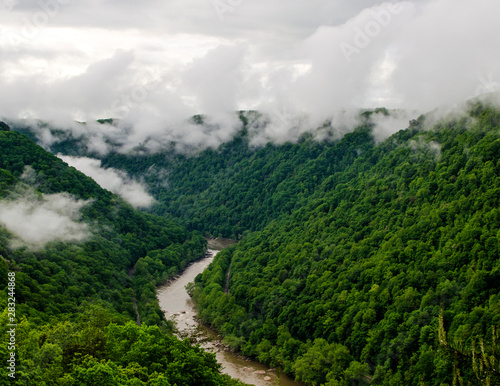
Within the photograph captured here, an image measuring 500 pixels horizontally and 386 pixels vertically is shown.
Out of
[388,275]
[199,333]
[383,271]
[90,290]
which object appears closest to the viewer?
[388,275]

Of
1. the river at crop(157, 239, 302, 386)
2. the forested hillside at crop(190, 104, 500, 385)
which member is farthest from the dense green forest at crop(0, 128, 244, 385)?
the forested hillside at crop(190, 104, 500, 385)

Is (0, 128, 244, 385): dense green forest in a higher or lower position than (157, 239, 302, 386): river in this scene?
higher

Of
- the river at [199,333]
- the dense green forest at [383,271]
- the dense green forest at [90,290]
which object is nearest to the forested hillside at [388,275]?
the dense green forest at [383,271]

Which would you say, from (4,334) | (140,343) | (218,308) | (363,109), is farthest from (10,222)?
(363,109)

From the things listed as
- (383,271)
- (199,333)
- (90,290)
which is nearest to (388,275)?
(383,271)

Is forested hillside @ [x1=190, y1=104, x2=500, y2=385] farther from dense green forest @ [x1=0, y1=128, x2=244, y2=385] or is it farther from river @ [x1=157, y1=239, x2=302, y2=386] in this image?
dense green forest @ [x1=0, y1=128, x2=244, y2=385]

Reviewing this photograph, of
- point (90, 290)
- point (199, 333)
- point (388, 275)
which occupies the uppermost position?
point (388, 275)

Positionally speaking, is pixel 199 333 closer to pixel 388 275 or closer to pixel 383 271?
pixel 383 271
